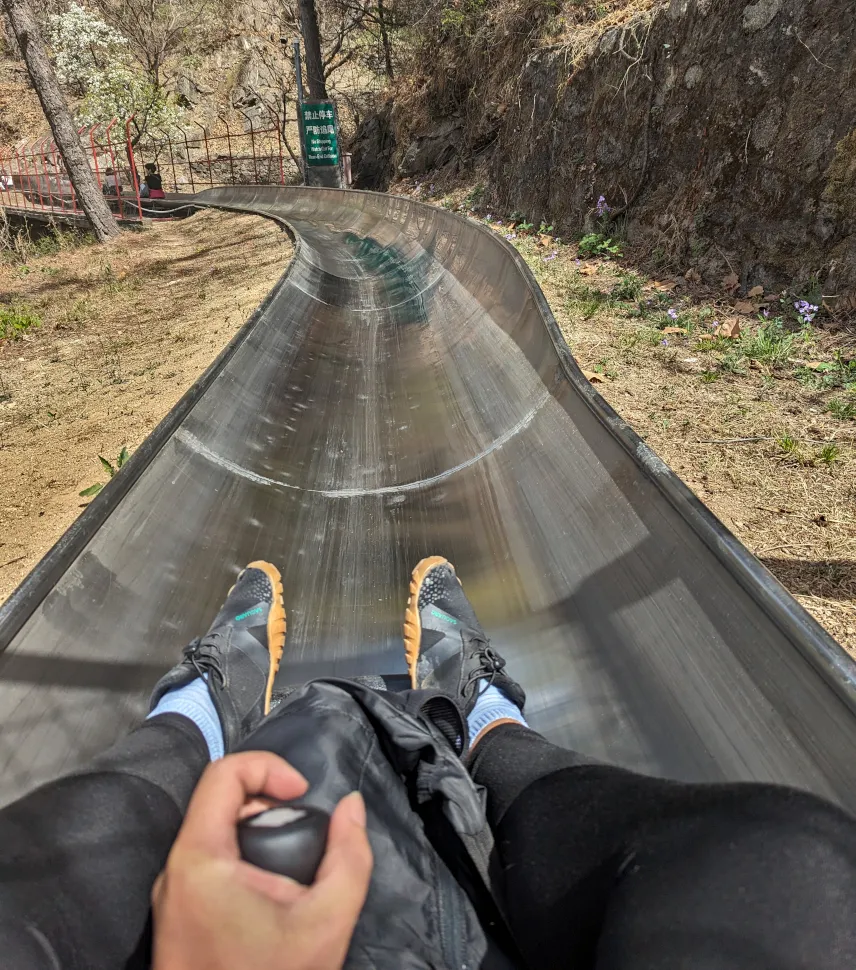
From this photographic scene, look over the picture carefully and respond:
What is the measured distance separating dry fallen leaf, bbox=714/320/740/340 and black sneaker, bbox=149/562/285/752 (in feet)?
11.5

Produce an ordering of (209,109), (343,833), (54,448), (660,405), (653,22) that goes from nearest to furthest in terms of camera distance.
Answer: (343,833), (660,405), (54,448), (653,22), (209,109)

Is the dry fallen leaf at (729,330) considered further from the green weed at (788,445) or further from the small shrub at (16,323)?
the small shrub at (16,323)

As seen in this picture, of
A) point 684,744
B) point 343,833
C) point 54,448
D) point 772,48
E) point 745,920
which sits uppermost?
point 772,48

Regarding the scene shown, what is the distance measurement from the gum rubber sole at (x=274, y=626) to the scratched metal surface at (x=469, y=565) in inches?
Answer: 5.7

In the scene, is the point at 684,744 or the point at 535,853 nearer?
the point at 535,853

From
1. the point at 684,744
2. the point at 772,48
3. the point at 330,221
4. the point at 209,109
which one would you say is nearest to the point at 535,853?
the point at 684,744

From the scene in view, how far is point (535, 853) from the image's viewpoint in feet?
3.58

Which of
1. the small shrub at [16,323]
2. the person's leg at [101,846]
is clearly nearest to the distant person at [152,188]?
the small shrub at [16,323]

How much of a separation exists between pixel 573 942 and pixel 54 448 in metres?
4.25

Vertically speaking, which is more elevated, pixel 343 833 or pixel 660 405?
pixel 343 833

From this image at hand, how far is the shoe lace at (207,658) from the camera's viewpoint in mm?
1783

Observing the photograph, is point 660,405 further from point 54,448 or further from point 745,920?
point 54,448

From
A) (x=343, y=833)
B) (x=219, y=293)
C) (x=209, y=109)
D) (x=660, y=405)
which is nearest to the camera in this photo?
(x=343, y=833)

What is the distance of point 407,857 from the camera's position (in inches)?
44.8
